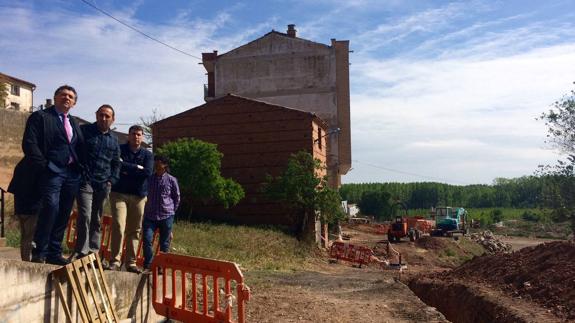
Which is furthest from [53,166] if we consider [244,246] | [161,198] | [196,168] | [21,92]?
[21,92]

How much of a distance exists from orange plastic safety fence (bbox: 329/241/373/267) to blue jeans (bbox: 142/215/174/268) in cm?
1682

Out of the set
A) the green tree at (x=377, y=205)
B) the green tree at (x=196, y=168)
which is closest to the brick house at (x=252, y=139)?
the green tree at (x=196, y=168)

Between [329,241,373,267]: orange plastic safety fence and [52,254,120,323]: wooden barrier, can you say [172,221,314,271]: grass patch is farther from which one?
[52,254,120,323]: wooden barrier

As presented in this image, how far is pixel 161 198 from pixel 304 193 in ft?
60.7

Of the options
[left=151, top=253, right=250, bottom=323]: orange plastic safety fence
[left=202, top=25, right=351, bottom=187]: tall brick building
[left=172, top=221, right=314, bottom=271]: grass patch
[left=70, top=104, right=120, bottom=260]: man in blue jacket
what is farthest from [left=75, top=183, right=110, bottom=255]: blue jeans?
[left=202, top=25, right=351, bottom=187]: tall brick building

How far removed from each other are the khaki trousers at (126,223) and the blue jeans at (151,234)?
0.59ft

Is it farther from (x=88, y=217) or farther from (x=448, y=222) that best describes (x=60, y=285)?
(x=448, y=222)

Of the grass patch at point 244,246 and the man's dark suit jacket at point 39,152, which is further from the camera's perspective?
the grass patch at point 244,246

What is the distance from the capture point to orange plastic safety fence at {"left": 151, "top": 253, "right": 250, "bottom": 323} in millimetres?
6195

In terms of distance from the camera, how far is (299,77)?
133 ft

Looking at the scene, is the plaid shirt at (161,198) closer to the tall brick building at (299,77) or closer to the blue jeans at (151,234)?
the blue jeans at (151,234)

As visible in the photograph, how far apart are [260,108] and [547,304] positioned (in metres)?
20.6

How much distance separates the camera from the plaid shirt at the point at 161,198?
780 centimetres

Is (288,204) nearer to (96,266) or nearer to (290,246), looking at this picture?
(290,246)
